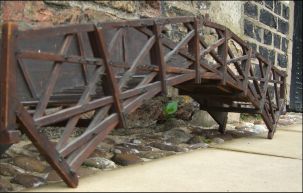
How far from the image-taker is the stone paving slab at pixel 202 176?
182cm

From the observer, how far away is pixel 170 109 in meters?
3.80

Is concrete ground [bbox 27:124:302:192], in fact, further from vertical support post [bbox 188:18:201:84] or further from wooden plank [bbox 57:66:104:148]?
vertical support post [bbox 188:18:201:84]

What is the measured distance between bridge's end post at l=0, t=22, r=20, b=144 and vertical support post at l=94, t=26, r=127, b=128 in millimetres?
445

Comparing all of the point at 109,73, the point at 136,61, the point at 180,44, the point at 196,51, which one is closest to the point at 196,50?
Result: the point at 196,51

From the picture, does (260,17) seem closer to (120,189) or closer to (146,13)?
(146,13)

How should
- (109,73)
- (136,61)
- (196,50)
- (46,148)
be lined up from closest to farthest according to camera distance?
(46,148), (109,73), (136,61), (196,50)

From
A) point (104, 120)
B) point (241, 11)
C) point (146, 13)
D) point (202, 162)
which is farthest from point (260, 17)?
point (104, 120)

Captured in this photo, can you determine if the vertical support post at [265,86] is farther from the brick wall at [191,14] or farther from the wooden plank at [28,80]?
the wooden plank at [28,80]

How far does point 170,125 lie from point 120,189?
6.49 feet

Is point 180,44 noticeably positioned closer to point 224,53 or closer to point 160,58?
point 160,58

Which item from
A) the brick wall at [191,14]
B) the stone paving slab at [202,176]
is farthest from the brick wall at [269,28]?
the stone paving slab at [202,176]

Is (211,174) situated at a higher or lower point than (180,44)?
lower

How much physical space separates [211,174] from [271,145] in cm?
113

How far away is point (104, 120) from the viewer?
6.61 feet
